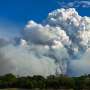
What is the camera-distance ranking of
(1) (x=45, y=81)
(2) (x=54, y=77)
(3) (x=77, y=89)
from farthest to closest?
(2) (x=54, y=77)
(1) (x=45, y=81)
(3) (x=77, y=89)

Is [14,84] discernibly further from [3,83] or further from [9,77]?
[9,77]

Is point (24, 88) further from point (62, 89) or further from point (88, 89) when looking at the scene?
point (88, 89)

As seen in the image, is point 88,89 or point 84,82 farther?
point 84,82

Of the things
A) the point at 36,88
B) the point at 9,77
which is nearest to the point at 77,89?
the point at 36,88

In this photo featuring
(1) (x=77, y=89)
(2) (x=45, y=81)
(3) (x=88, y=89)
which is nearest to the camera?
(3) (x=88, y=89)

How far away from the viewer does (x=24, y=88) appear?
10069cm

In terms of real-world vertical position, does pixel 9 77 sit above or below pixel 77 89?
above

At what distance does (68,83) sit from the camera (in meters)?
103

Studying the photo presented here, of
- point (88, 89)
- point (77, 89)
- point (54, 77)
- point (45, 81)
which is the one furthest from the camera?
point (54, 77)

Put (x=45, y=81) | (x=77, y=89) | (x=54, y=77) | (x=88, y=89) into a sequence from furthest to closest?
1. (x=54, y=77)
2. (x=45, y=81)
3. (x=77, y=89)
4. (x=88, y=89)

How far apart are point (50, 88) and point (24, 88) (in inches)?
306

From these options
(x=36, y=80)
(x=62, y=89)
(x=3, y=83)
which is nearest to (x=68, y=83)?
(x=62, y=89)

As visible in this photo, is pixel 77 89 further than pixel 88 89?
Yes

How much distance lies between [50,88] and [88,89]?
13044 millimetres
